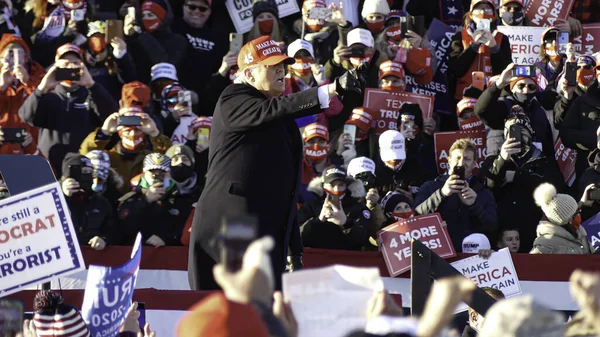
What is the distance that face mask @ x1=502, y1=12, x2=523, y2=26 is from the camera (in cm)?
1340

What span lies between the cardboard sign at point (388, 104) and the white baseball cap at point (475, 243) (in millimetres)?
2527

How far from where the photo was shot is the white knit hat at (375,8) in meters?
13.2

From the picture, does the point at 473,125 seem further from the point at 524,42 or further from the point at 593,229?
the point at 593,229

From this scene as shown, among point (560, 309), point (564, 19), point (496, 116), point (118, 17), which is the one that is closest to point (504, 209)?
point (496, 116)

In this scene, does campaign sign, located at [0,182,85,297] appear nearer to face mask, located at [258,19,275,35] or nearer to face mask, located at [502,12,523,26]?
face mask, located at [258,19,275,35]

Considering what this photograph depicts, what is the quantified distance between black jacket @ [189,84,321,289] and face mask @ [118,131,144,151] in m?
4.20

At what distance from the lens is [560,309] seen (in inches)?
369

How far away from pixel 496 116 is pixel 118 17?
394 cm

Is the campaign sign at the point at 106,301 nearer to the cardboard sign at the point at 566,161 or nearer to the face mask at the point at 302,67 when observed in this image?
the face mask at the point at 302,67

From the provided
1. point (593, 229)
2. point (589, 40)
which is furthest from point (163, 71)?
point (589, 40)

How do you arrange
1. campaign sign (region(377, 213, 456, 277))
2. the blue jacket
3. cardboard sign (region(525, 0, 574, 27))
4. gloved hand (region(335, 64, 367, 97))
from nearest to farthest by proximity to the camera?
gloved hand (region(335, 64, 367, 97)) → campaign sign (region(377, 213, 456, 277)) → the blue jacket → cardboard sign (region(525, 0, 574, 27))

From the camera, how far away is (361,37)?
41.1ft

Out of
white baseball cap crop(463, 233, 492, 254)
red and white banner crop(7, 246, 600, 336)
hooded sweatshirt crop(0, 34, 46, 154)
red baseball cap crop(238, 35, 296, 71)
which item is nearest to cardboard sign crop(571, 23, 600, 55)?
white baseball cap crop(463, 233, 492, 254)

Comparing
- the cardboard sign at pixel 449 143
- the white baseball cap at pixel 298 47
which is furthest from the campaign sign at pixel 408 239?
the white baseball cap at pixel 298 47
